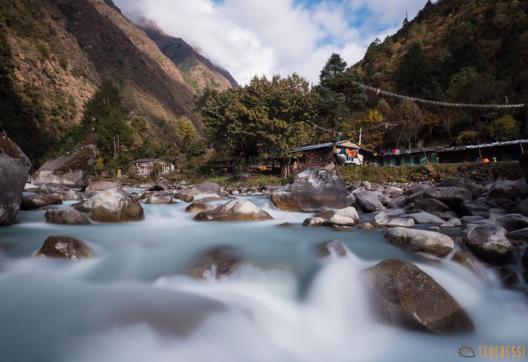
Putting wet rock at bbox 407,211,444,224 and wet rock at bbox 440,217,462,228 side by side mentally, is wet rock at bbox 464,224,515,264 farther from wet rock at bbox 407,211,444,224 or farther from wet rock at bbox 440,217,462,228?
wet rock at bbox 407,211,444,224

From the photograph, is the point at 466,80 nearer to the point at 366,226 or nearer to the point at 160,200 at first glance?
the point at 366,226

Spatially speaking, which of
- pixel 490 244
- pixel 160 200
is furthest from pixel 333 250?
pixel 160 200

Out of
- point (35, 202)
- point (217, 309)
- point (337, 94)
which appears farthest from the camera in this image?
point (337, 94)

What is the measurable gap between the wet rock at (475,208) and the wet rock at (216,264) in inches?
335

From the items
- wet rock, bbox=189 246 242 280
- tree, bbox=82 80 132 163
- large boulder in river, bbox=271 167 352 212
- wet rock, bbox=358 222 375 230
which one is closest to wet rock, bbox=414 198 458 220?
large boulder in river, bbox=271 167 352 212

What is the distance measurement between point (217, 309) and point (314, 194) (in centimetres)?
846

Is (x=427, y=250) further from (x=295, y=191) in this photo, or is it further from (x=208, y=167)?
(x=208, y=167)

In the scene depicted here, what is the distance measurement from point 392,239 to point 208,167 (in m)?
30.4

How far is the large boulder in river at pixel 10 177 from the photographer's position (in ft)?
22.7

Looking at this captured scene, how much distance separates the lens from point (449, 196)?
10461 millimetres

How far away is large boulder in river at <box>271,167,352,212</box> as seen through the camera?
11742 millimetres

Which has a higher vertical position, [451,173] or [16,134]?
[16,134]

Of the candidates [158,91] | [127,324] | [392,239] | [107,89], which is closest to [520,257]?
[392,239]

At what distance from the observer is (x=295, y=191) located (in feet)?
39.0
